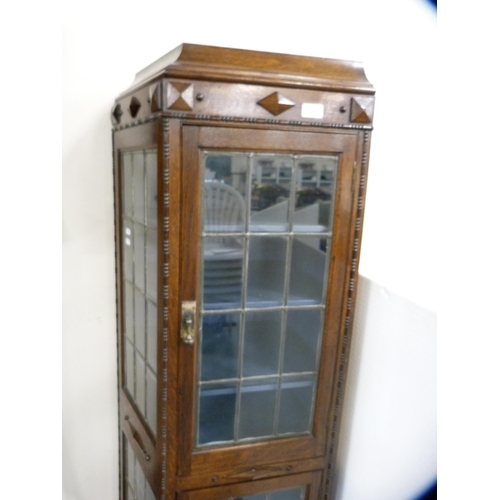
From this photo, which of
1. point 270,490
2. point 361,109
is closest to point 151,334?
point 270,490

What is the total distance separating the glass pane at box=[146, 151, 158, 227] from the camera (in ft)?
3.24

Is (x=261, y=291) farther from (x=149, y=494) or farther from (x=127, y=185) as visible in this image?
(x=149, y=494)

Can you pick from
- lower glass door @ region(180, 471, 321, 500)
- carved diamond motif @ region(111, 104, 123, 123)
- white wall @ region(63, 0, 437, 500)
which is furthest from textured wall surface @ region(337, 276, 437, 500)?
carved diamond motif @ region(111, 104, 123, 123)

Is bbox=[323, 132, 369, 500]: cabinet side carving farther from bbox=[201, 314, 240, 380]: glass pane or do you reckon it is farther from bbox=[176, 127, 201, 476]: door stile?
bbox=[176, 127, 201, 476]: door stile

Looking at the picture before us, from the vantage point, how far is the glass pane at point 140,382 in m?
1.21

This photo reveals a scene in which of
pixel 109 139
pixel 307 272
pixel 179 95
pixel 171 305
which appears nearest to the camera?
pixel 179 95

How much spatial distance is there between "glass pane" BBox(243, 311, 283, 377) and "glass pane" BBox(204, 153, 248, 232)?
24cm

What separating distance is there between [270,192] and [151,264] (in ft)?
1.16

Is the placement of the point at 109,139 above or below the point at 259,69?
below

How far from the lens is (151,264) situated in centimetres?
109

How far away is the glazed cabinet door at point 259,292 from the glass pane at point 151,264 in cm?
11

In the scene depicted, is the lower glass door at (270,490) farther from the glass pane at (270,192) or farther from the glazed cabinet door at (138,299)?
the glass pane at (270,192)

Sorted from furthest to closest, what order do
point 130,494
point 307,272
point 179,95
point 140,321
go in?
point 130,494 < point 140,321 < point 307,272 < point 179,95

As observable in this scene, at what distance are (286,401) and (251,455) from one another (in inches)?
6.6
